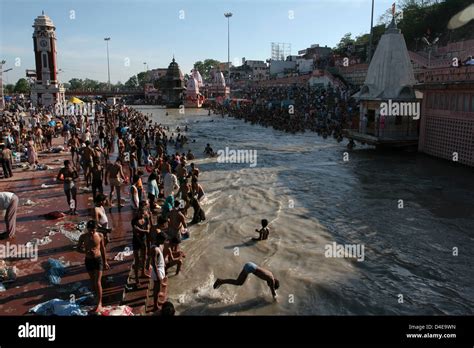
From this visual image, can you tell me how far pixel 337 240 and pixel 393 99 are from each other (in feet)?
55.4

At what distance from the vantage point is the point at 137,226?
7754mm

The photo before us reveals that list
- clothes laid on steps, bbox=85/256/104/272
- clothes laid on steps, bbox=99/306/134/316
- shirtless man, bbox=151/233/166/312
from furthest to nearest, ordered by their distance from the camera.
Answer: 1. shirtless man, bbox=151/233/166/312
2. clothes laid on steps, bbox=85/256/104/272
3. clothes laid on steps, bbox=99/306/134/316

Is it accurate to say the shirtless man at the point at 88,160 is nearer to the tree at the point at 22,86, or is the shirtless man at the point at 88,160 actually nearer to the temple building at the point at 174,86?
the temple building at the point at 174,86

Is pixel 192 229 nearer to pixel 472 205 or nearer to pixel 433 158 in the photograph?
A: pixel 472 205

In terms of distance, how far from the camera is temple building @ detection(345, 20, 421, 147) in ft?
82.2

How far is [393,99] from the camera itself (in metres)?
25.3

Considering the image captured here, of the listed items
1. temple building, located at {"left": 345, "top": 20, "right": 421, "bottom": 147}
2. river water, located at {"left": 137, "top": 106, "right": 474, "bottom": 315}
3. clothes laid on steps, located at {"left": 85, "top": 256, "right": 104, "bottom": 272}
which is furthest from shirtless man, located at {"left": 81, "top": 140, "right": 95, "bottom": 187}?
temple building, located at {"left": 345, "top": 20, "right": 421, "bottom": 147}

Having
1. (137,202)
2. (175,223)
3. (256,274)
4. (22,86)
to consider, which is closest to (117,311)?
(256,274)

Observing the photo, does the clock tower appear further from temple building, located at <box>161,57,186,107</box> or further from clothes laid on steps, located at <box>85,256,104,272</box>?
clothes laid on steps, located at <box>85,256,104,272</box>

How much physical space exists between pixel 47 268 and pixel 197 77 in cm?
7733

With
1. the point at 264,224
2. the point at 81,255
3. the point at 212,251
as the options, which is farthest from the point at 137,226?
the point at 264,224

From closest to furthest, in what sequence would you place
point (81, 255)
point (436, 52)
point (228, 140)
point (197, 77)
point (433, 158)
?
point (81, 255) → point (433, 158) → point (228, 140) → point (436, 52) → point (197, 77)

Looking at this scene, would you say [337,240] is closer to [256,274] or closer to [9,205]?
[256,274]

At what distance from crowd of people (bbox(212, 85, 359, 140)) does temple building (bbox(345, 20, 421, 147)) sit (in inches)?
116
